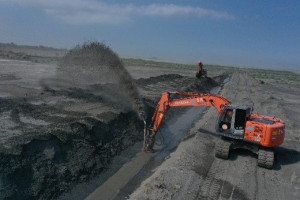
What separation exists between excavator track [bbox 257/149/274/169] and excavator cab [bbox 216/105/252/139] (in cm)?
115

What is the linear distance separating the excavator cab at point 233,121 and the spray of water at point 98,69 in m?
5.92

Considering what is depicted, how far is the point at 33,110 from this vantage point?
20.2 metres

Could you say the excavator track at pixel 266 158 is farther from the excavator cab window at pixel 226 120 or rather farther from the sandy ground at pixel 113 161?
the excavator cab window at pixel 226 120

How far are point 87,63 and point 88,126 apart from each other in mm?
13956

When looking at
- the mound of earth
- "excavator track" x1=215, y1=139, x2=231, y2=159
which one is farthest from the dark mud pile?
"excavator track" x1=215, y1=139, x2=231, y2=159

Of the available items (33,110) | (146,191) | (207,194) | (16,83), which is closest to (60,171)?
(146,191)

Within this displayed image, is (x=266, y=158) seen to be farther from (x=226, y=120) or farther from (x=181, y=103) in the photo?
(x=181, y=103)

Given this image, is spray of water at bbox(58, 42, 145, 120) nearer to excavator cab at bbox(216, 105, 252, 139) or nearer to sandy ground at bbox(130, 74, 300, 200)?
sandy ground at bbox(130, 74, 300, 200)

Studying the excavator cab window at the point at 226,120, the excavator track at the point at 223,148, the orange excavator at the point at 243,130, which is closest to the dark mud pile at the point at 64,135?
the orange excavator at the point at 243,130

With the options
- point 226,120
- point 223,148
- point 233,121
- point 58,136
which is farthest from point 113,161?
point 233,121

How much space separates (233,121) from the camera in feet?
52.9

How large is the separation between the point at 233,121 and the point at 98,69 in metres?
16.4

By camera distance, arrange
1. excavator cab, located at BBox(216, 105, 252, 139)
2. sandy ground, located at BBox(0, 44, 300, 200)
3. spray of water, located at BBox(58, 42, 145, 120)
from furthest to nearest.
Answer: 1. spray of water, located at BBox(58, 42, 145, 120)
2. excavator cab, located at BBox(216, 105, 252, 139)
3. sandy ground, located at BBox(0, 44, 300, 200)

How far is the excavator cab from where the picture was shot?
1603cm
